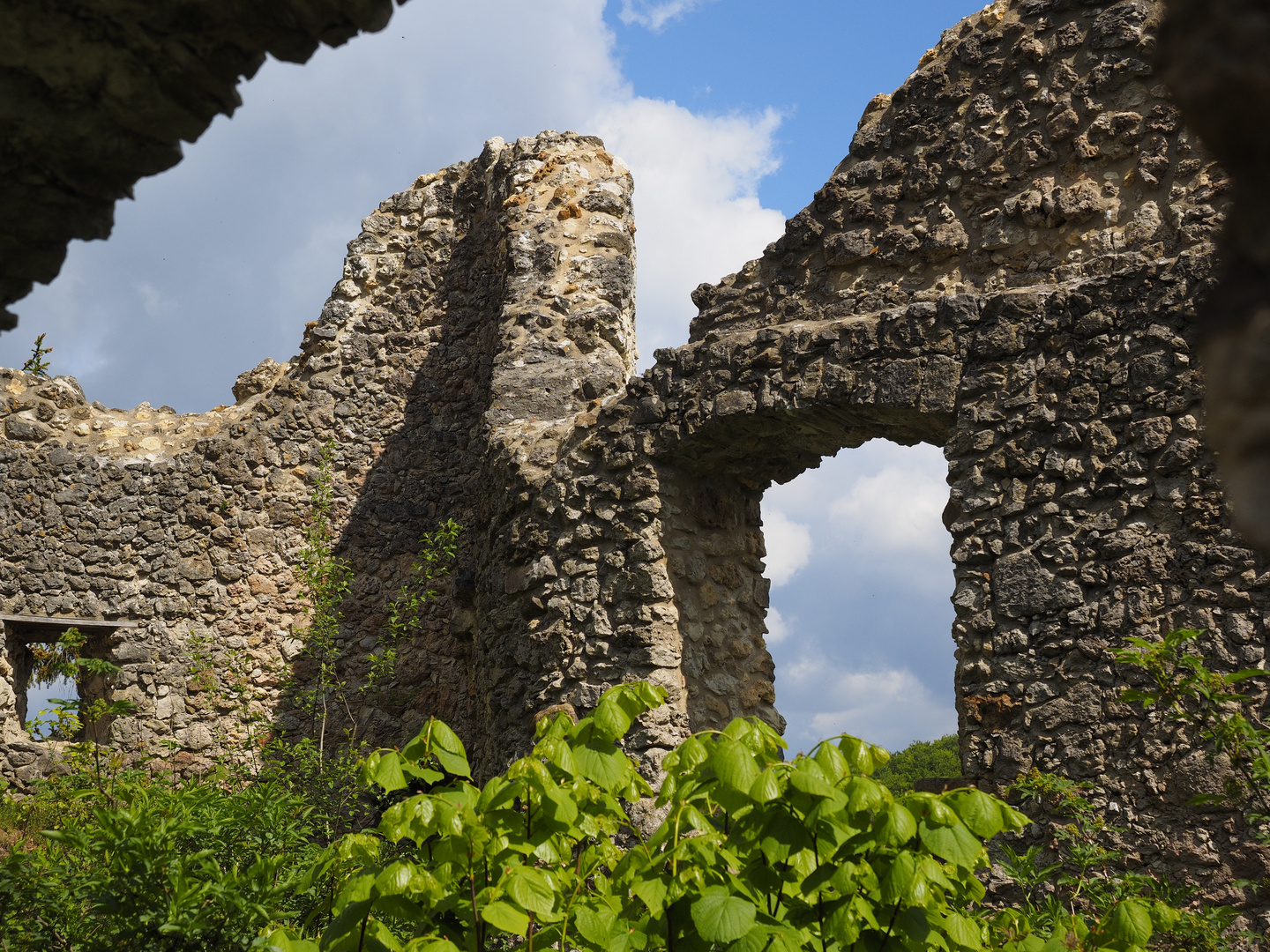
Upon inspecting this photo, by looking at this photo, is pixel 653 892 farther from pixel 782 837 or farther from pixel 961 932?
pixel 961 932

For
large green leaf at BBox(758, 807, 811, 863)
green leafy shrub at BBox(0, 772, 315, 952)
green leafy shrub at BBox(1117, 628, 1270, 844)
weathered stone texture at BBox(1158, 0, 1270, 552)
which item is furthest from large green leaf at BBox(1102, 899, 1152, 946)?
green leafy shrub at BBox(0, 772, 315, 952)

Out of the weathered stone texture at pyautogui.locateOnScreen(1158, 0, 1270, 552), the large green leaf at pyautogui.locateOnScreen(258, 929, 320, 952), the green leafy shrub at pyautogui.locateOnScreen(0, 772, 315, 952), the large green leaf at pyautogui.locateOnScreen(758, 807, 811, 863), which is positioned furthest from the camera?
the green leafy shrub at pyautogui.locateOnScreen(0, 772, 315, 952)

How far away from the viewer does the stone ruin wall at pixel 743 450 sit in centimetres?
360

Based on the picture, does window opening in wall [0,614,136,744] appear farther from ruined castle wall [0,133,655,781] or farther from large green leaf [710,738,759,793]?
large green leaf [710,738,759,793]

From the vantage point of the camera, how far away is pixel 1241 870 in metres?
3.18

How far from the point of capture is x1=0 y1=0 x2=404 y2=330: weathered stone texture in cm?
146

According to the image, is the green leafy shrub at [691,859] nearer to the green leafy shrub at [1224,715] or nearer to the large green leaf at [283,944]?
the large green leaf at [283,944]

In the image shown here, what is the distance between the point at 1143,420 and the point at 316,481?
5653 millimetres

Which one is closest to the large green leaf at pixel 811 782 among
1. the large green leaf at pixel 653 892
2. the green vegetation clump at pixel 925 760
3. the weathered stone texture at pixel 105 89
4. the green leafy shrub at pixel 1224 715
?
the large green leaf at pixel 653 892

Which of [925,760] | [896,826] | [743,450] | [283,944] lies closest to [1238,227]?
[896,826]

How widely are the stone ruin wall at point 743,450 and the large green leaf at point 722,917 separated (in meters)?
2.30

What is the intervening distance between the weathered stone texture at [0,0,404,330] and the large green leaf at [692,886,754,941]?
155cm

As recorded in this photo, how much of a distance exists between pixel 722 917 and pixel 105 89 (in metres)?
1.67

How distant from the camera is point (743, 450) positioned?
489cm
